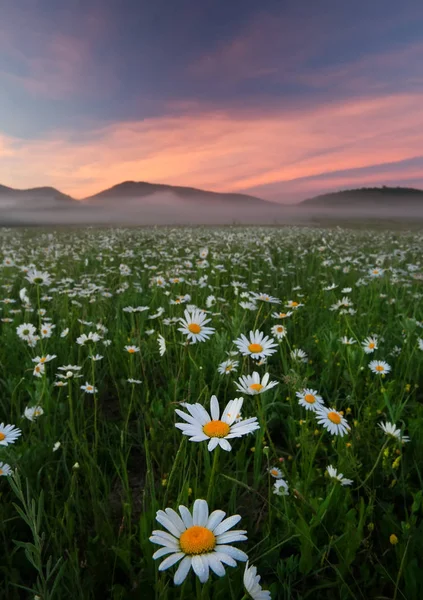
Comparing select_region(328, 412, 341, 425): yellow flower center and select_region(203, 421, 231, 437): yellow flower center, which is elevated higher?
select_region(203, 421, 231, 437): yellow flower center

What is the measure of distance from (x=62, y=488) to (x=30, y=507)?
117 cm

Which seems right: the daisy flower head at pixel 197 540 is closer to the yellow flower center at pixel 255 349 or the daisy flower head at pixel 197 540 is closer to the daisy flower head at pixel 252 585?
the daisy flower head at pixel 252 585

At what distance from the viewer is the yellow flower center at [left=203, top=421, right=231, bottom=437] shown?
1151 millimetres

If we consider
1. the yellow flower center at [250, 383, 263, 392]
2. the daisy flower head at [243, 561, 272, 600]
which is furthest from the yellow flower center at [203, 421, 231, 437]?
the yellow flower center at [250, 383, 263, 392]

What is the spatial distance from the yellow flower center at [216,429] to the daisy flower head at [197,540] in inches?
8.1

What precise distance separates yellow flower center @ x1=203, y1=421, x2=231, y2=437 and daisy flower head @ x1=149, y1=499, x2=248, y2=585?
0.68 feet

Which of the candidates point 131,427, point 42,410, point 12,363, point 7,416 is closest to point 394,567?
point 131,427

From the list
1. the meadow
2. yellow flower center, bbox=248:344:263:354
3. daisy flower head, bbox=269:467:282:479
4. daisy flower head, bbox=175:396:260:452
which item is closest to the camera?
daisy flower head, bbox=175:396:260:452

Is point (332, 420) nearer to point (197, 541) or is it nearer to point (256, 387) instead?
point (256, 387)

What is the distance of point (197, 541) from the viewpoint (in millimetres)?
911

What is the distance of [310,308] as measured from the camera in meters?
4.78

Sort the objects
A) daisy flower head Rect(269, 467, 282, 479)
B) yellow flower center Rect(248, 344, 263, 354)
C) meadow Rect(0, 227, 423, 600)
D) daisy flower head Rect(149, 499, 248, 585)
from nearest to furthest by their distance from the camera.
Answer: daisy flower head Rect(149, 499, 248, 585)
meadow Rect(0, 227, 423, 600)
daisy flower head Rect(269, 467, 282, 479)
yellow flower center Rect(248, 344, 263, 354)

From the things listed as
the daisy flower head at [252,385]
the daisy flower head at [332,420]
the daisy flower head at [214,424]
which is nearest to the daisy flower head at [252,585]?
the daisy flower head at [214,424]

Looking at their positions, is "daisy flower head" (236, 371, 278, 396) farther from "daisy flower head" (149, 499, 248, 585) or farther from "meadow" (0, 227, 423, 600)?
"daisy flower head" (149, 499, 248, 585)
